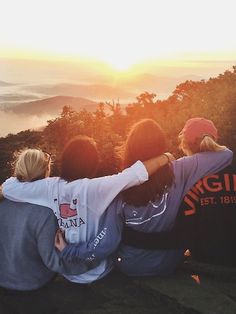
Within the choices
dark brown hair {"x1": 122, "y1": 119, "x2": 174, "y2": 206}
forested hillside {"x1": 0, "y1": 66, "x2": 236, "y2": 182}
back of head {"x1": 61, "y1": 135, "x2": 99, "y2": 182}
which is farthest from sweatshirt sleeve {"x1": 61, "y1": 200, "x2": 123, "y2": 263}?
forested hillside {"x1": 0, "y1": 66, "x2": 236, "y2": 182}

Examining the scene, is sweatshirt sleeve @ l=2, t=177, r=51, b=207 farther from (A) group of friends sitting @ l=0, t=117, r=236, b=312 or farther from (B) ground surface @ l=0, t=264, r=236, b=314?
(B) ground surface @ l=0, t=264, r=236, b=314

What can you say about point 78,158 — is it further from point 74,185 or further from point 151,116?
point 151,116

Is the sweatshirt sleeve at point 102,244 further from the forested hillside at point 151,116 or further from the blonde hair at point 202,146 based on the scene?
the forested hillside at point 151,116

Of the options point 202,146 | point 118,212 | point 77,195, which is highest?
point 202,146

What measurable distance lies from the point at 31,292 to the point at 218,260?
1506mm

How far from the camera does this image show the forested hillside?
11303mm

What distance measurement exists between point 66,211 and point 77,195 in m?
0.15

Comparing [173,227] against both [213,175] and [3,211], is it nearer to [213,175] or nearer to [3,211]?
[213,175]

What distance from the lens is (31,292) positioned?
3932 millimetres

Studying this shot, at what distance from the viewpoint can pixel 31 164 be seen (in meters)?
3.88

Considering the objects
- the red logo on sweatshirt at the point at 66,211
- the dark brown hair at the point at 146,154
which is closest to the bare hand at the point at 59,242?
the red logo on sweatshirt at the point at 66,211

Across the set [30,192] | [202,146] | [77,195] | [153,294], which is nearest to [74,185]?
[77,195]

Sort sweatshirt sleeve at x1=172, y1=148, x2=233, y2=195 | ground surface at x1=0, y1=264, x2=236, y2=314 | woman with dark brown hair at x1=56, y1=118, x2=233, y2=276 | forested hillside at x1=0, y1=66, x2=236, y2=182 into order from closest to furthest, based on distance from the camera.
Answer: ground surface at x1=0, y1=264, x2=236, y2=314 → woman with dark brown hair at x1=56, y1=118, x2=233, y2=276 → sweatshirt sleeve at x1=172, y1=148, x2=233, y2=195 → forested hillside at x1=0, y1=66, x2=236, y2=182

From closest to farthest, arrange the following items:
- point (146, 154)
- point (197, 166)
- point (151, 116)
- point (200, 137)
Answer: point (146, 154)
point (197, 166)
point (200, 137)
point (151, 116)
